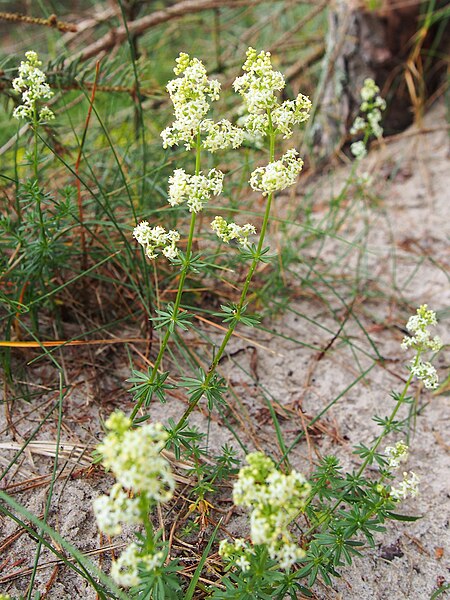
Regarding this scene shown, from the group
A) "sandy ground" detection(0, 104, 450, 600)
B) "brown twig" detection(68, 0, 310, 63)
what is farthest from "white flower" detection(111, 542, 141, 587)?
"brown twig" detection(68, 0, 310, 63)

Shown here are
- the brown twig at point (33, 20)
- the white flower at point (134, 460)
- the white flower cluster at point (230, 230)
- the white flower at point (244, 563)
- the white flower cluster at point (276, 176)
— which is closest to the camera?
the white flower at point (134, 460)

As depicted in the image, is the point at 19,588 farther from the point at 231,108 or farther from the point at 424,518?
the point at 231,108

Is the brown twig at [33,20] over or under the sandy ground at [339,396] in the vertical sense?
over

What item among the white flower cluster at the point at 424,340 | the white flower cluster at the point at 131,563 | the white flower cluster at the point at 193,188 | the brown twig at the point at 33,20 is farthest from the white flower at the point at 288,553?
the brown twig at the point at 33,20

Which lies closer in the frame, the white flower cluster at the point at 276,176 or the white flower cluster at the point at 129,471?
the white flower cluster at the point at 129,471

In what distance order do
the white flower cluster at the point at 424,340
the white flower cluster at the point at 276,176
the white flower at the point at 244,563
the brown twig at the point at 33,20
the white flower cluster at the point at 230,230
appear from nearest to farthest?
the white flower at the point at 244,563 < the white flower cluster at the point at 276,176 < the white flower cluster at the point at 230,230 < the white flower cluster at the point at 424,340 < the brown twig at the point at 33,20

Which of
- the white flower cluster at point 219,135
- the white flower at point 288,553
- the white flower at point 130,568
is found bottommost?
the white flower at point 288,553

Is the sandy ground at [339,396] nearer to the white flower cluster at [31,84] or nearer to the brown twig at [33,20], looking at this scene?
the white flower cluster at [31,84]
